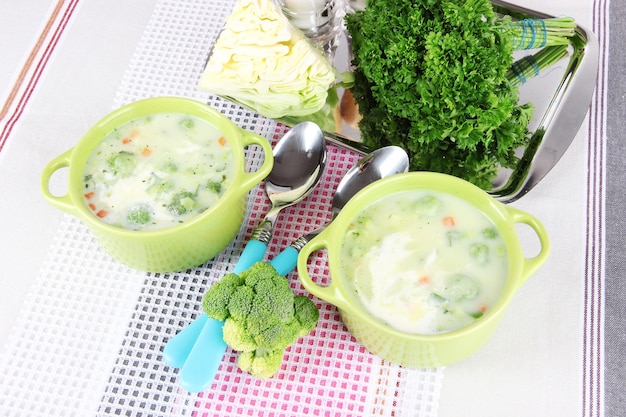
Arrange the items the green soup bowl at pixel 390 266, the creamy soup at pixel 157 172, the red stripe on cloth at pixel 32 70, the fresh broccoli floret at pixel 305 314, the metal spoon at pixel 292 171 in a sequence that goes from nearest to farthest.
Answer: the green soup bowl at pixel 390 266 < the fresh broccoli floret at pixel 305 314 < the creamy soup at pixel 157 172 < the metal spoon at pixel 292 171 < the red stripe on cloth at pixel 32 70

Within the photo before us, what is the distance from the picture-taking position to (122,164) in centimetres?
165

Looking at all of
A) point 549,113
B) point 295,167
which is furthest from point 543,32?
point 295,167

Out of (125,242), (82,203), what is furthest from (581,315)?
(82,203)

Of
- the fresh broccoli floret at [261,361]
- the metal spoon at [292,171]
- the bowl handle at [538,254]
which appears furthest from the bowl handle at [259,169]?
the bowl handle at [538,254]

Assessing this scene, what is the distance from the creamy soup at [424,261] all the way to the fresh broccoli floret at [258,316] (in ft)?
0.48

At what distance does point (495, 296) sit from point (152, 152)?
2.83 ft

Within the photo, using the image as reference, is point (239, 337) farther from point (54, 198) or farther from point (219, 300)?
point (54, 198)

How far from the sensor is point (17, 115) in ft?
6.62

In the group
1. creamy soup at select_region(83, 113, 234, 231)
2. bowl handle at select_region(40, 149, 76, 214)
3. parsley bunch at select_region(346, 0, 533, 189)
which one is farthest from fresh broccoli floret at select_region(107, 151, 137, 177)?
parsley bunch at select_region(346, 0, 533, 189)

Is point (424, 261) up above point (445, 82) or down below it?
below

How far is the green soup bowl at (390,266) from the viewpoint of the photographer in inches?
53.5

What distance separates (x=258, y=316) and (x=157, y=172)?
46 cm

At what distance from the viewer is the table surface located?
4.99 ft

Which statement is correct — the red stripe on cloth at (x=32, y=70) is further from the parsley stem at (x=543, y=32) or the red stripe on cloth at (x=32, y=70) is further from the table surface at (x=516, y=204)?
the parsley stem at (x=543, y=32)
